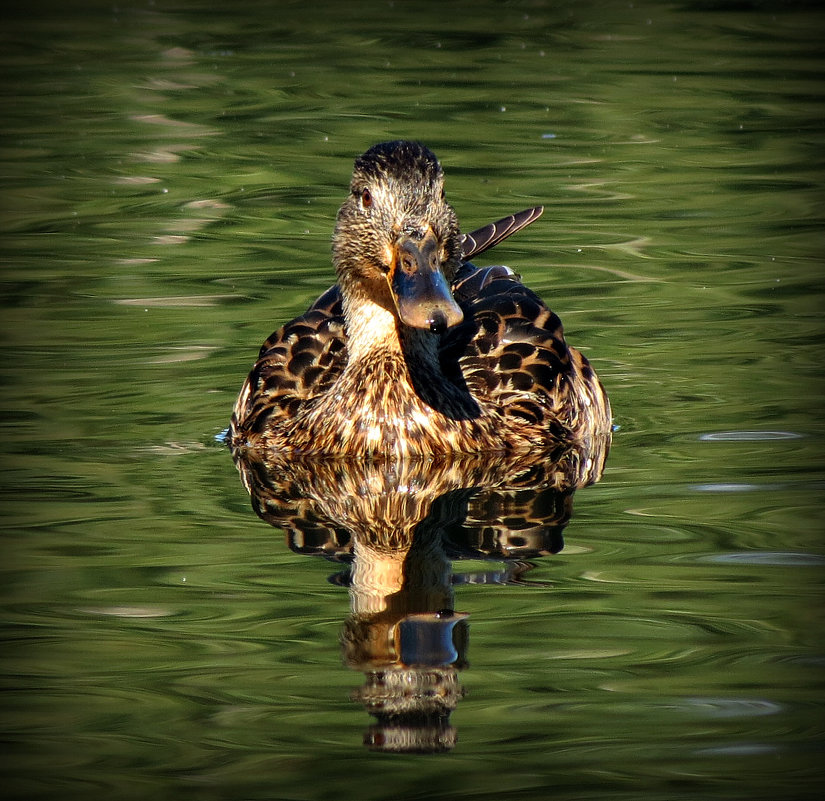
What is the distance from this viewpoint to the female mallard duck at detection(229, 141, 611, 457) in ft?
28.6

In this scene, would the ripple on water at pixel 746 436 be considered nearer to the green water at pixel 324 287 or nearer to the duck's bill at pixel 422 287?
the green water at pixel 324 287

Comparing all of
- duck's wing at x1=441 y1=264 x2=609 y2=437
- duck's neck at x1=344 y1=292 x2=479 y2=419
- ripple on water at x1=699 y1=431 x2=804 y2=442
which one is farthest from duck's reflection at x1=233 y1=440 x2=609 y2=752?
ripple on water at x1=699 y1=431 x2=804 y2=442

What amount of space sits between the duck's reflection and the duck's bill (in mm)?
890

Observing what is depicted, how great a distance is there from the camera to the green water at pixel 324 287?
581cm

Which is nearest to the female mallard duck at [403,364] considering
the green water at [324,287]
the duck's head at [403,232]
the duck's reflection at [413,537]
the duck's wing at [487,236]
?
the duck's head at [403,232]

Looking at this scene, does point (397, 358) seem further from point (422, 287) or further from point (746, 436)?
point (746, 436)

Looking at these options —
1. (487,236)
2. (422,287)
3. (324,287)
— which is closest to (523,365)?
(487,236)

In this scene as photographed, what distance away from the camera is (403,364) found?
372 inches

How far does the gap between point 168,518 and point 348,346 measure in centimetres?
182

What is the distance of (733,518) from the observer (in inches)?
315

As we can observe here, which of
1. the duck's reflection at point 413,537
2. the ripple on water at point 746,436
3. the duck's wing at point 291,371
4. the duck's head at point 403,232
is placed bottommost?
the duck's reflection at point 413,537

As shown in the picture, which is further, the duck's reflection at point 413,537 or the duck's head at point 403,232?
the duck's head at point 403,232

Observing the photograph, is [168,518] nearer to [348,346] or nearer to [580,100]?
[348,346]

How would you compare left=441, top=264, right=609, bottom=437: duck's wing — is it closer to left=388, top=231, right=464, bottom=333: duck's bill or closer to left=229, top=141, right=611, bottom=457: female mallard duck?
left=229, top=141, right=611, bottom=457: female mallard duck
